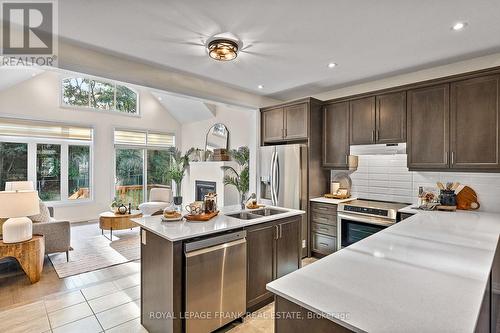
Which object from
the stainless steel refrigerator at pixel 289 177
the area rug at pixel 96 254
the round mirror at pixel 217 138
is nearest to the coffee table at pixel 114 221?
the area rug at pixel 96 254

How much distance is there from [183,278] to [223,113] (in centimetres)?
542

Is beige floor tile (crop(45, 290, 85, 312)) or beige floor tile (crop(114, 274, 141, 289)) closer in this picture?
beige floor tile (crop(45, 290, 85, 312))

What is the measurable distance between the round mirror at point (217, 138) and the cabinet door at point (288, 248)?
162 inches

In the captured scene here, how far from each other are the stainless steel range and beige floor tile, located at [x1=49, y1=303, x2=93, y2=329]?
323 cm

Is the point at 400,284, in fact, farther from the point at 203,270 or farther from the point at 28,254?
the point at 28,254

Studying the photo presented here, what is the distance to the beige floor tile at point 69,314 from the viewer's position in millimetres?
2457

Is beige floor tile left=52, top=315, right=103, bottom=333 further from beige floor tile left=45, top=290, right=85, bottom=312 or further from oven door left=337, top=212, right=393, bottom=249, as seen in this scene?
oven door left=337, top=212, right=393, bottom=249

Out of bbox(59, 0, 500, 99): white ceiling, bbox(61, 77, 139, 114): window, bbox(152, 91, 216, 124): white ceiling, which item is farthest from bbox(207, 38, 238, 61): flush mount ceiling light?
bbox(61, 77, 139, 114): window

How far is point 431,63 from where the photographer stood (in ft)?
10.4

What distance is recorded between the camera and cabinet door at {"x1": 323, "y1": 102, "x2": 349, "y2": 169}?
3.93 meters

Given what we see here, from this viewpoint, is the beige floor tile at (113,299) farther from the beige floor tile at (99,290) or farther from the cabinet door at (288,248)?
the cabinet door at (288,248)

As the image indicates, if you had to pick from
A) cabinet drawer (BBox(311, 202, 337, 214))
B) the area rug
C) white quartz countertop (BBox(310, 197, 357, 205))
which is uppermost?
white quartz countertop (BBox(310, 197, 357, 205))

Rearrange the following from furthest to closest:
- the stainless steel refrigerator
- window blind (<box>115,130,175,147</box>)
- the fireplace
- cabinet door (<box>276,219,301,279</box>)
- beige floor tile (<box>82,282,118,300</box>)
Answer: window blind (<box>115,130,175,147</box>) → the fireplace → the stainless steel refrigerator → beige floor tile (<box>82,282,118,300</box>) → cabinet door (<box>276,219,301,279</box>)

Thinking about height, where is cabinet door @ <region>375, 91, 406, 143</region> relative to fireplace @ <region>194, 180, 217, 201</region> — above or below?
above
